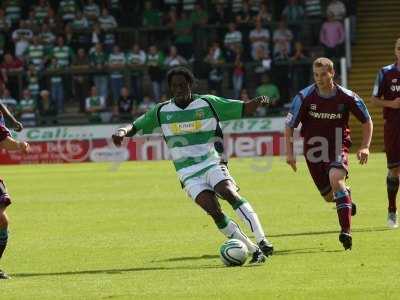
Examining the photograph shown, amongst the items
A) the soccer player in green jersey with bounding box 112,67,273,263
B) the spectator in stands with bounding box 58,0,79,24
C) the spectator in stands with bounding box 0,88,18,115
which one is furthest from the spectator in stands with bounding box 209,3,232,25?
the soccer player in green jersey with bounding box 112,67,273,263

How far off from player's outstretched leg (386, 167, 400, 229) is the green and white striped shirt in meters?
3.58

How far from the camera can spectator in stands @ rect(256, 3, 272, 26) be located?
34.4 meters

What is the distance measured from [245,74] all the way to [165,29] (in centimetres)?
379

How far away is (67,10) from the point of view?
122 ft

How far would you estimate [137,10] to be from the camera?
37625 mm

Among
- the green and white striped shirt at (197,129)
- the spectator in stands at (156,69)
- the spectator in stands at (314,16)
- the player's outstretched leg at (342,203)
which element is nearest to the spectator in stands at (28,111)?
the spectator in stands at (156,69)

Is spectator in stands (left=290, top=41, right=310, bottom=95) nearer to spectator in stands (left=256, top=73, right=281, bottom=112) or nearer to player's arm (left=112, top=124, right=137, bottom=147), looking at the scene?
spectator in stands (left=256, top=73, right=281, bottom=112)

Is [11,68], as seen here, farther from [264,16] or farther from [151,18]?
[264,16]

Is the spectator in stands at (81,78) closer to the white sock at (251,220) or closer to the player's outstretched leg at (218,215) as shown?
the player's outstretched leg at (218,215)

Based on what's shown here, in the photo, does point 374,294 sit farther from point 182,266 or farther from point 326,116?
point 326,116

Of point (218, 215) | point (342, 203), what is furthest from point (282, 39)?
point (218, 215)

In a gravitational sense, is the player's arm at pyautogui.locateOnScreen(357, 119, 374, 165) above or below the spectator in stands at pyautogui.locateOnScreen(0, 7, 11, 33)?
above

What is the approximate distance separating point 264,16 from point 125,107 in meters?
5.31

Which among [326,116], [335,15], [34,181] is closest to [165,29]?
[335,15]
